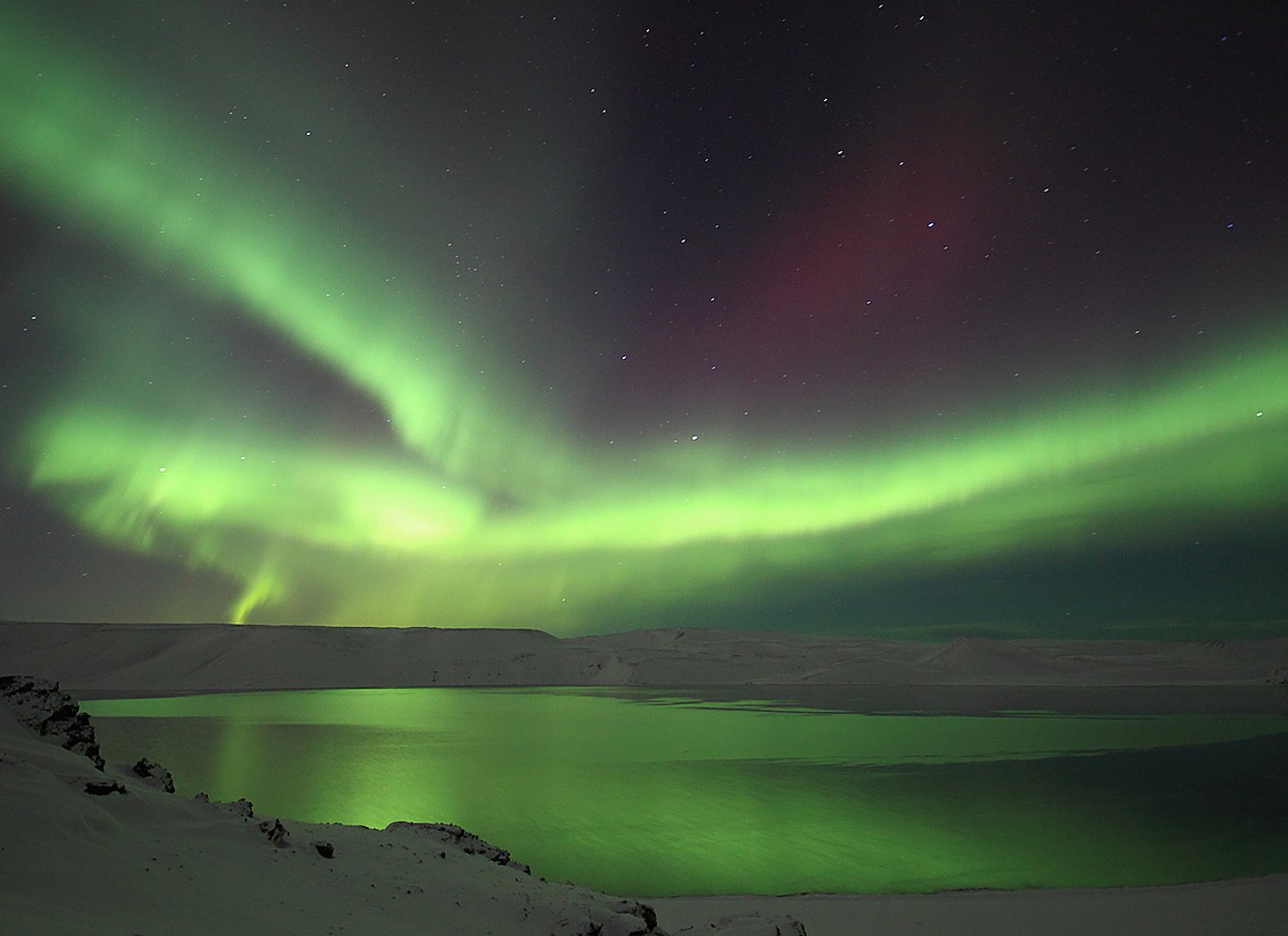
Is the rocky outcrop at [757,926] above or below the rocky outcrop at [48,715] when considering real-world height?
below

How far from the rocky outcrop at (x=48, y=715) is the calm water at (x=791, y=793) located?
8.23 m

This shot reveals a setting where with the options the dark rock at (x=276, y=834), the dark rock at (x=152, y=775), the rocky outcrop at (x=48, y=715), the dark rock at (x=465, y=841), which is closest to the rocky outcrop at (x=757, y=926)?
the dark rock at (x=465, y=841)

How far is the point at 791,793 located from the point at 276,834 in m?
17.2

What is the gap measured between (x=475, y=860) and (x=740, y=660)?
14856 cm

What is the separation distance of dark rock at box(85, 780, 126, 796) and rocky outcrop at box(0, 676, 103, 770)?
6.78 ft

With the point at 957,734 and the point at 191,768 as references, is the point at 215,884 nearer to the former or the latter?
the point at 191,768

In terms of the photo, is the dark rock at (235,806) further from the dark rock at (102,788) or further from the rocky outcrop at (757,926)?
the rocky outcrop at (757,926)

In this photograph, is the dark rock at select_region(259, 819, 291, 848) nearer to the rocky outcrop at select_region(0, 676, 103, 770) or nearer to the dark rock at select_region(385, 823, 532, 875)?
the dark rock at select_region(385, 823, 532, 875)

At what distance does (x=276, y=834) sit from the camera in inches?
345

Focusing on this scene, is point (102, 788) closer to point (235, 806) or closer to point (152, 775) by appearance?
point (235, 806)

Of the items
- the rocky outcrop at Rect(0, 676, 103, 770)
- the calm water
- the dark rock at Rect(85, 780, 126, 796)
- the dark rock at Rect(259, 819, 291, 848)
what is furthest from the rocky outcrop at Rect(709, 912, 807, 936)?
the rocky outcrop at Rect(0, 676, 103, 770)

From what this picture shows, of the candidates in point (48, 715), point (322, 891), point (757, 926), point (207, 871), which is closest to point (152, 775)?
point (48, 715)

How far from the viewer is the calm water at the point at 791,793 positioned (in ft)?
49.6

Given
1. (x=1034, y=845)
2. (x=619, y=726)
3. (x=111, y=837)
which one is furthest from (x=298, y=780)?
(x=619, y=726)
